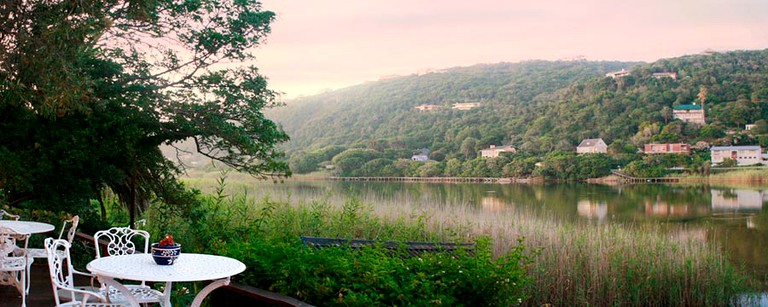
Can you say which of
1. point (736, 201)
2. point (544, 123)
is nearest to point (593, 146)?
point (544, 123)

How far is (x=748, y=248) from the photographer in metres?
14.9

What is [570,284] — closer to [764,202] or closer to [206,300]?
[206,300]

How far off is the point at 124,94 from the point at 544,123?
165ft

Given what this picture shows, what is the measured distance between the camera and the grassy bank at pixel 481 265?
11.7 feet

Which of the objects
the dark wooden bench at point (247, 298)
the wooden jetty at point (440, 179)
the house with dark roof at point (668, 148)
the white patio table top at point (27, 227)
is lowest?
the wooden jetty at point (440, 179)

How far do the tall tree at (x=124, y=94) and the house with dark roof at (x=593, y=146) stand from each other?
135ft

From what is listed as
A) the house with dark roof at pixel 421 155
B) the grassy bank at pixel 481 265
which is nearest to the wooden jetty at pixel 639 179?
the house with dark roof at pixel 421 155

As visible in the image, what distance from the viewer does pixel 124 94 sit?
9.29 metres

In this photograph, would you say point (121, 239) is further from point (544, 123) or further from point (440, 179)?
point (544, 123)

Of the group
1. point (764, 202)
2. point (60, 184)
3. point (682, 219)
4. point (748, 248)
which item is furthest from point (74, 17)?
point (764, 202)

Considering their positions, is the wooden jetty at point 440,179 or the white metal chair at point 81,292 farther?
the wooden jetty at point 440,179

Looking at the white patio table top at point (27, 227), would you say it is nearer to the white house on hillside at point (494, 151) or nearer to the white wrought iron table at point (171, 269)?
the white wrought iron table at point (171, 269)

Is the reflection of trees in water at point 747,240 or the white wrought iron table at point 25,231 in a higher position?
the white wrought iron table at point 25,231

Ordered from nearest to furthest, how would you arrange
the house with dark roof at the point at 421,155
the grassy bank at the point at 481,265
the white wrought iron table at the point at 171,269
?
the white wrought iron table at the point at 171,269 < the grassy bank at the point at 481,265 < the house with dark roof at the point at 421,155
